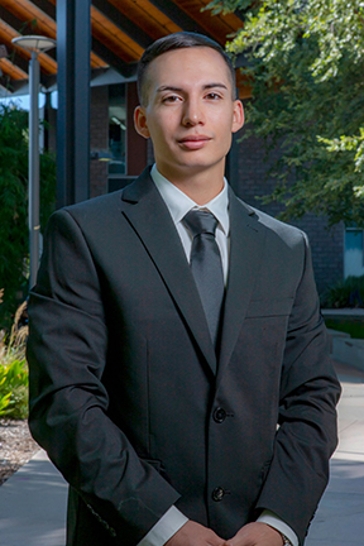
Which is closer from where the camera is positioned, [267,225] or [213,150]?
[213,150]

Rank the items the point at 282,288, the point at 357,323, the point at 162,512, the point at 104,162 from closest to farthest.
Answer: the point at 162,512 → the point at 282,288 → the point at 357,323 → the point at 104,162

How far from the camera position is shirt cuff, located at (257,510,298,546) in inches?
69.4

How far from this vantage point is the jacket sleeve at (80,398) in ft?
5.40

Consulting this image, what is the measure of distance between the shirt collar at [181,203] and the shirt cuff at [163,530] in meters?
0.67

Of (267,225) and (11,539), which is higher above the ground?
(267,225)

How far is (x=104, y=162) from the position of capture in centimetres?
2069

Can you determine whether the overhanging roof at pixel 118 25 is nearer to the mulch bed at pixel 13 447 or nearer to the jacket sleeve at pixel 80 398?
the mulch bed at pixel 13 447

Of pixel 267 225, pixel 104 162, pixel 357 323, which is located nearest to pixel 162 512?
pixel 267 225

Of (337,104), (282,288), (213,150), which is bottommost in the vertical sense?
(282,288)

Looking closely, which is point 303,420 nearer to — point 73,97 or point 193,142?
point 193,142

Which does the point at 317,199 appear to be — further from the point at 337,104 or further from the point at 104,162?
the point at 104,162

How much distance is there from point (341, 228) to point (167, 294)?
2033 centimetres

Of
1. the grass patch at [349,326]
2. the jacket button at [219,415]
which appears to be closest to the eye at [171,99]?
the jacket button at [219,415]

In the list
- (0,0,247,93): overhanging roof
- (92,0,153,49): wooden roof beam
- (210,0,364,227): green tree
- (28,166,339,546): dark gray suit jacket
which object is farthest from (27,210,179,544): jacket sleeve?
(92,0,153,49): wooden roof beam
